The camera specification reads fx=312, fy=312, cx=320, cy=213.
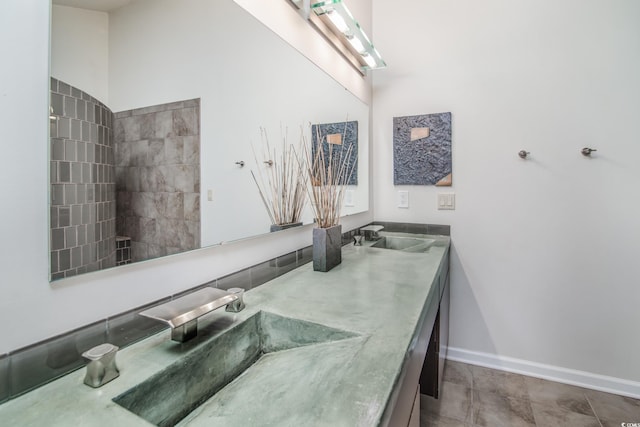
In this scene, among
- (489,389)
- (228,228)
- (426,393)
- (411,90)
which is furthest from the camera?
(411,90)

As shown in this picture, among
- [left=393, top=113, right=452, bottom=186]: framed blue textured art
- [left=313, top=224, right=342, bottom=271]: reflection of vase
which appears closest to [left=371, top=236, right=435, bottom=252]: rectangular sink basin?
[left=393, top=113, right=452, bottom=186]: framed blue textured art

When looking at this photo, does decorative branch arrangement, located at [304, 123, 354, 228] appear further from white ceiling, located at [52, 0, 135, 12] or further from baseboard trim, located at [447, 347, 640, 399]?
baseboard trim, located at [447, 347, 640, 399]

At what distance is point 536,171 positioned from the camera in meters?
1.93

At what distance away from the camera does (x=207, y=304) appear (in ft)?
2.41

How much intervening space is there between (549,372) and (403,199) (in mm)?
1412

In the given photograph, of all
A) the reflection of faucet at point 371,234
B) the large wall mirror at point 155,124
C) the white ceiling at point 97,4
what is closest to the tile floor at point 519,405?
the reflection of faucet at point 371,234

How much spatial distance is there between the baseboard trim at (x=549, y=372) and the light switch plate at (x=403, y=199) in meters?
1.06

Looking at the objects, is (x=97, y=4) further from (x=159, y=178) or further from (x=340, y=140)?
(x=340, y=140)

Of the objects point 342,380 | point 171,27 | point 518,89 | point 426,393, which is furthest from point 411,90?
point 342,380

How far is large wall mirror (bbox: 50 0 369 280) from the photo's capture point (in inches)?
25.0

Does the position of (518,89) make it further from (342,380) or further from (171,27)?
(342,380)

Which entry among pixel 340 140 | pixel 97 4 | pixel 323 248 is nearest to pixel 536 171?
pixel 340 140

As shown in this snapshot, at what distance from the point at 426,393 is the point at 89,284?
1.75m

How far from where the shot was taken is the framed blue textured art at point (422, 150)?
2.13 metres
